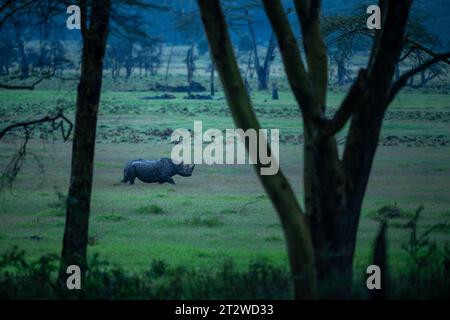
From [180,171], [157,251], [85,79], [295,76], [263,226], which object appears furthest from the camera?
[180,171]

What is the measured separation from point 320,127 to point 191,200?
10943mm

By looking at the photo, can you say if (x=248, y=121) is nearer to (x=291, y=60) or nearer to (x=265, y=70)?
(x=291, y=60)

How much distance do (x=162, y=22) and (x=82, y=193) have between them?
9343cm

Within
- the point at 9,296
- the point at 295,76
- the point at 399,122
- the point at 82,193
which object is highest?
the point at 399,122

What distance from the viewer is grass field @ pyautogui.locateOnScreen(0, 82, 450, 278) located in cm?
1245

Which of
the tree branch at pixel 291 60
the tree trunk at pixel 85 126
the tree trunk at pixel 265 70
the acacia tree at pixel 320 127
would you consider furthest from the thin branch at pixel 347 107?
the tree trunk at pixel 265 70

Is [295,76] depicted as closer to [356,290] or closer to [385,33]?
[385,33]

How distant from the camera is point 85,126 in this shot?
27.2 ft

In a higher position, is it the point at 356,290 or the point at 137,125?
the point at 137,125

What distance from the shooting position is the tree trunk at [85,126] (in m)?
8.27

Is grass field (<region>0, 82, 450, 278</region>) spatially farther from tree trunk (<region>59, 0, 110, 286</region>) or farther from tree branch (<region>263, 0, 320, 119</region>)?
tree branch (<region>263, 0, 320, 119</region>)

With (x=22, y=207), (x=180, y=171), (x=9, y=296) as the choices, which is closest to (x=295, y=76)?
(x=9, y=296)

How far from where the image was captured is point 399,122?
36.0 metres

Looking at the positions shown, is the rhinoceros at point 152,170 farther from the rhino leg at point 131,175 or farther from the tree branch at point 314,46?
the tree branch at point 314,46
